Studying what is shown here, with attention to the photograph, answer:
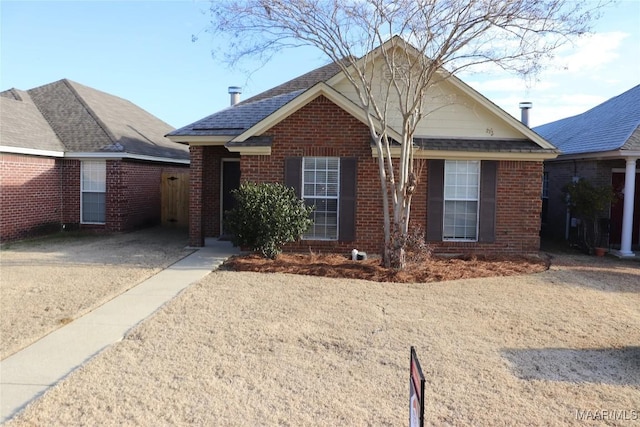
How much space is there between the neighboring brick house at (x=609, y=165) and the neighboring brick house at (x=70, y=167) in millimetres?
13349

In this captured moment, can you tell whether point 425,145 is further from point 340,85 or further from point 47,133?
point 47,133

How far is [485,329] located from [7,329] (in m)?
6.11

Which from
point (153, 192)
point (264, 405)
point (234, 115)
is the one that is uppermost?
point (234, 115)

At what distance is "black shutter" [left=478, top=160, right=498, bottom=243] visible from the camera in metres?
12.6

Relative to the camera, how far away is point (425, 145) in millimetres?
12406

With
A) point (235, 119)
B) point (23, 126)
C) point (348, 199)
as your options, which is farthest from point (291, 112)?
point (23, 126)

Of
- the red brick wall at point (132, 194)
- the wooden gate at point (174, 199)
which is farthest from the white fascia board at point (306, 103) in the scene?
the wooden gate at point (174, 199)

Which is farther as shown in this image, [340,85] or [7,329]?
[340,85]

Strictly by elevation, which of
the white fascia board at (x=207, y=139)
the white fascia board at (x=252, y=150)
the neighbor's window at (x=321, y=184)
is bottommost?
the neighbor's window at (x=321, y=184)

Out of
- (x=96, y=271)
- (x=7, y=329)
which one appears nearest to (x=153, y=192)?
(x=96, y=271)

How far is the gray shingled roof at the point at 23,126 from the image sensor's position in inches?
566

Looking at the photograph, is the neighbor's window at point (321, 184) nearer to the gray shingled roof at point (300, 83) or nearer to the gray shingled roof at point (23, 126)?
the gray shingled roof at point (300, 83)

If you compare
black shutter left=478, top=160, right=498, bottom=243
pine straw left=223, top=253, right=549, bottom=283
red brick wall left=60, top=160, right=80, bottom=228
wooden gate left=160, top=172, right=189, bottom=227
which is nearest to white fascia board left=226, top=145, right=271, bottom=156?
pine straw left=223, top=253, right=549, bottom=283

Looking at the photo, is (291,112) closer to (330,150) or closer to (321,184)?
(330,150)
